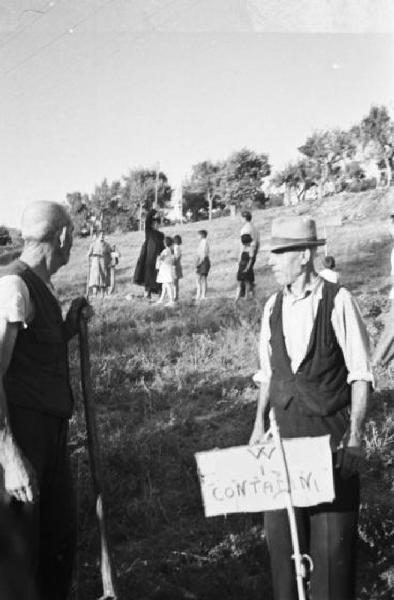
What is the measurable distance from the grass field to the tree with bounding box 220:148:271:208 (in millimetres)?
44614

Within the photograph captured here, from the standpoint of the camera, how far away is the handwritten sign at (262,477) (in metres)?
2.21

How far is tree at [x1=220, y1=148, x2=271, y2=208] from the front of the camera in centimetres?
5428

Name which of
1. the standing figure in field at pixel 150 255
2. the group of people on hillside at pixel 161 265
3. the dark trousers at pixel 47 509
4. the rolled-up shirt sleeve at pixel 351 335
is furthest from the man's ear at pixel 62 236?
the standing figure in field at pixel 150 255

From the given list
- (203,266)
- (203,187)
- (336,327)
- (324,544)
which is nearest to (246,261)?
(203,266)

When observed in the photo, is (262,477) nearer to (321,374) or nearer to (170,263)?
(321,374)

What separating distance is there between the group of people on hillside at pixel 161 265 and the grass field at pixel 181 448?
1318 mm

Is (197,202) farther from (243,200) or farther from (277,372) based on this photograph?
(277,372)

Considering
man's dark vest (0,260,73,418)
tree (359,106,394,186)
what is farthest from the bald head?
tree (359,106,394,186)

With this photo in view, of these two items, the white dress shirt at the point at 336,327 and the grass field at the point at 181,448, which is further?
the grass field at the point at 181,448

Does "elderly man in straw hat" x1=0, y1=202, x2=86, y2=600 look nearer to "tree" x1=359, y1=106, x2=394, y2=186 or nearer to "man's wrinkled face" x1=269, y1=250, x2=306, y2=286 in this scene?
"man's wrinkled face" x1=269, y1=250, x2=306, y2=286

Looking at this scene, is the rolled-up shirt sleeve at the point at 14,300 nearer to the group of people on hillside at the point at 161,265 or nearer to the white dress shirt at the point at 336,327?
the white dress shirt at the point at 336,327

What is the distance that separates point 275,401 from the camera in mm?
2598

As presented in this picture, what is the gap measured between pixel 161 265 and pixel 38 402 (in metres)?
9.66

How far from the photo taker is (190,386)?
6.28 metres
